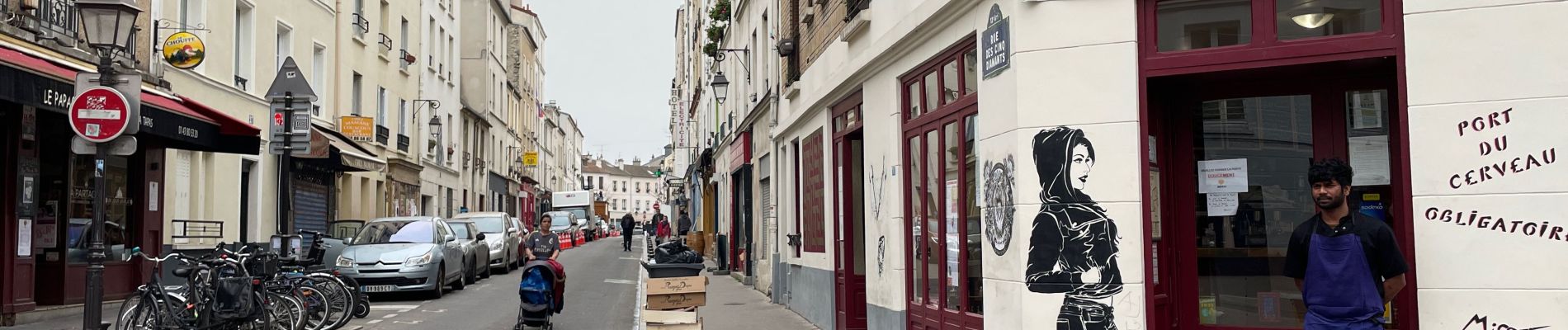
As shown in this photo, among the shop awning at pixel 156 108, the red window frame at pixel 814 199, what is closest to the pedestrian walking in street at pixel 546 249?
the red window frame at pixel 814 199

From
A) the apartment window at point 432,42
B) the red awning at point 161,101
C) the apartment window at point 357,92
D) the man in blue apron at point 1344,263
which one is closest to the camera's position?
the man in blue apron at point 1344,263

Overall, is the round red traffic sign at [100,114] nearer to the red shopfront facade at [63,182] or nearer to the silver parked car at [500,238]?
the red shopfront facade at [63,182]

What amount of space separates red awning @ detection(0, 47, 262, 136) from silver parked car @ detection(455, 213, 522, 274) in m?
9.00

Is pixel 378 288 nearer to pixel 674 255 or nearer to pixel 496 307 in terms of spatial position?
pixel 496 307

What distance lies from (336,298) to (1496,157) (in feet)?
34.6

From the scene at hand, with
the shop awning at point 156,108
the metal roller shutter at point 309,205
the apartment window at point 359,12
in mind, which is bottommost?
the metal roller shutter at point 309,205

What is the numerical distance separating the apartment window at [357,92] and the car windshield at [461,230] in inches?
304

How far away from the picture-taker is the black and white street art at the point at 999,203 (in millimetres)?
6965

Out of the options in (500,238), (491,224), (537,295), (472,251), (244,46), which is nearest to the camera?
(537,295)

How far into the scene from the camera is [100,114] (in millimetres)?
9336

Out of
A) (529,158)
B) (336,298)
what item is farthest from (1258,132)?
(529,158)

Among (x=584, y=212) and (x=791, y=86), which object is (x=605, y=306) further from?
(x=584, y=212)

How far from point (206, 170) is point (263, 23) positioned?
128 inches

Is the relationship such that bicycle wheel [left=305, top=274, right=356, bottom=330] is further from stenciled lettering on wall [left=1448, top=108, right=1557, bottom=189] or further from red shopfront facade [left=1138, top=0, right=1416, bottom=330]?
stenciled lettering on wall [left=1448, top=108, right=1557, bottom=189]
